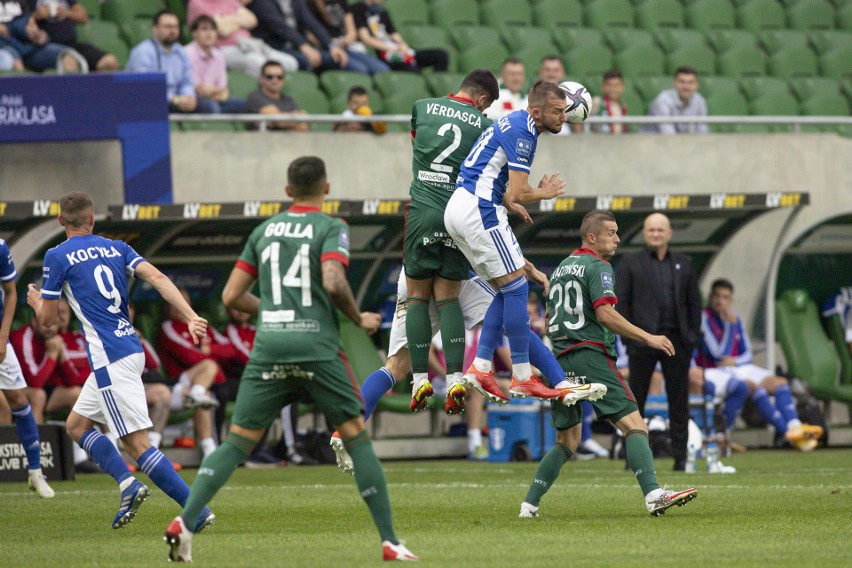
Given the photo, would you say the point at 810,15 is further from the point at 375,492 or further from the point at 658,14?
the point at 375,492

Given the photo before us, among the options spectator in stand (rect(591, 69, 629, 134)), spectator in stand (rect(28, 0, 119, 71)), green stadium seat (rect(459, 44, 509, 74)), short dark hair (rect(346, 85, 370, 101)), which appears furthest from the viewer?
green stadium seat (rect(459, 44, 509, 74))

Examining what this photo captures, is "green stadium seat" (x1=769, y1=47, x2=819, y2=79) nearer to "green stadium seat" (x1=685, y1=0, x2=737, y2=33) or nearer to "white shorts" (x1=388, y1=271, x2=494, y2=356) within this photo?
"green stadium seat" (x1=685, y1=0, x2=737, y2=33)

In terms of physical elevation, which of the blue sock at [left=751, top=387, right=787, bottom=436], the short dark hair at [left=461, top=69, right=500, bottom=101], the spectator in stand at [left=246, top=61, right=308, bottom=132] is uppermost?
the spectator in stand at [left=246, top=61, right=308, bottom=132]

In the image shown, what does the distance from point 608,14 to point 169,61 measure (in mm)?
7644

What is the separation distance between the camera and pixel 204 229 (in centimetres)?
1619

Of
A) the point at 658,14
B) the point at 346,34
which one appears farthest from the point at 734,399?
the point at 658,14

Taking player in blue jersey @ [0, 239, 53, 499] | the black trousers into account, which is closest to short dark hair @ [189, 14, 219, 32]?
player in blue jersey @ [0, 239, 53, 499]

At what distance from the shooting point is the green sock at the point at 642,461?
9625 mm

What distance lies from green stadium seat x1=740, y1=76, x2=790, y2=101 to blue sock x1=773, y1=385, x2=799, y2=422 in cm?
498

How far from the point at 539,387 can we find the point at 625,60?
11.7m

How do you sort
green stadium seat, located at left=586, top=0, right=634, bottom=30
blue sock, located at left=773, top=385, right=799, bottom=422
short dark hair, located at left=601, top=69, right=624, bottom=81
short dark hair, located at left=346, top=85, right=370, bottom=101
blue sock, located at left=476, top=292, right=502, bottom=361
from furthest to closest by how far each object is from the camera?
green stadium seat, located at left=586, top=0, right=634, bottom=30 → short dark hair, located at left=601, top=69, right=624, bottom=81 → blue sock, located at left=773, top=385, right=799, bottom=422 → short dark hair, located at left=346, top=85, right=370, bottom=101 → blue sock, located at left=476, top=292, right=502, bottom=361

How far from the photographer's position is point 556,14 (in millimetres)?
21141

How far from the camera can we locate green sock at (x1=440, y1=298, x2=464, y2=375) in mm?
10180

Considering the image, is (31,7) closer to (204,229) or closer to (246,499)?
(204,229)
